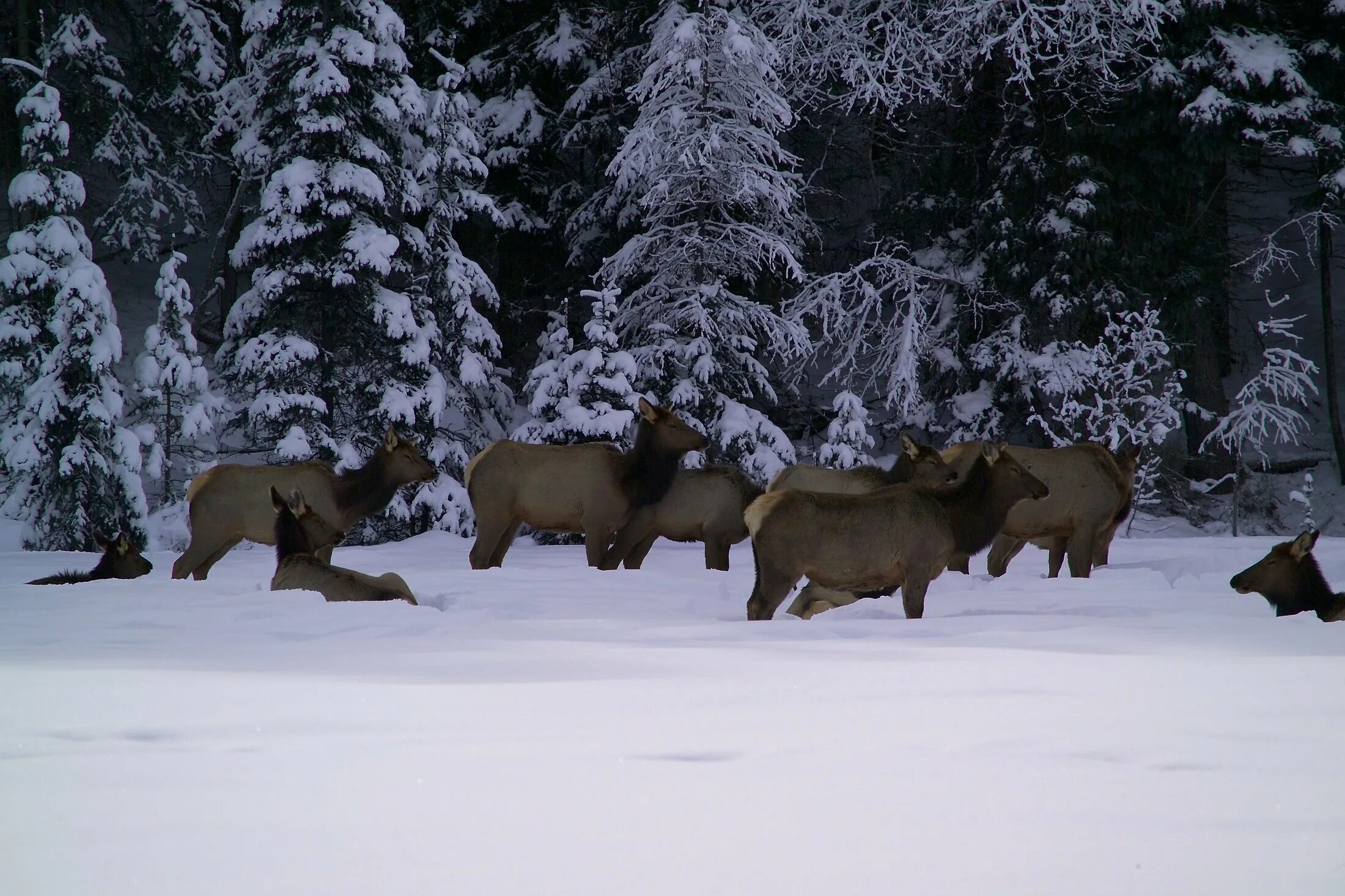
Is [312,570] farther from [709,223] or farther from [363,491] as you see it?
[709,223]

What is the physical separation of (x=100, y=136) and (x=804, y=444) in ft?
53.7

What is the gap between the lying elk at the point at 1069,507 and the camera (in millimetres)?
11055

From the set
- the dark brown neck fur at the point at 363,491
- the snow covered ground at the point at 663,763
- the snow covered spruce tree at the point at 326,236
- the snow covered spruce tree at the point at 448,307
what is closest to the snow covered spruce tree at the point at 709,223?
the snow covered spruce tree at the point at 448,307

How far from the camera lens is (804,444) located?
80.2 feet

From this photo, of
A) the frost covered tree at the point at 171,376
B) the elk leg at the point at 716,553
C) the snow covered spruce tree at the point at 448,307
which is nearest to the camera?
the elk leg at the point at 716,553

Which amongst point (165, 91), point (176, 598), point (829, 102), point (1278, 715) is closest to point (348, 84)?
point (165, 91)

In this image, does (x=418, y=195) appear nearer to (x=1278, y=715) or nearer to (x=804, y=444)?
(x=804, y=444)

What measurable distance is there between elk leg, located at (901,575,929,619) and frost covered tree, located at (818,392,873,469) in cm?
1016

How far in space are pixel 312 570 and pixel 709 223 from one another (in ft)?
42.6

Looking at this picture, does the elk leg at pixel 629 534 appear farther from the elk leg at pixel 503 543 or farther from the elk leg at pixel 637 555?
the elk leg at pixel 503 543

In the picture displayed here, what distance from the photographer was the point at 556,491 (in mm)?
12062

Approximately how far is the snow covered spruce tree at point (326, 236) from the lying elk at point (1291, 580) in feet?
42.9

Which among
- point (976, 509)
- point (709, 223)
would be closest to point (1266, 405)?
point (709, 223)

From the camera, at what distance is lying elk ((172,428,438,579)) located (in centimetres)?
1086
